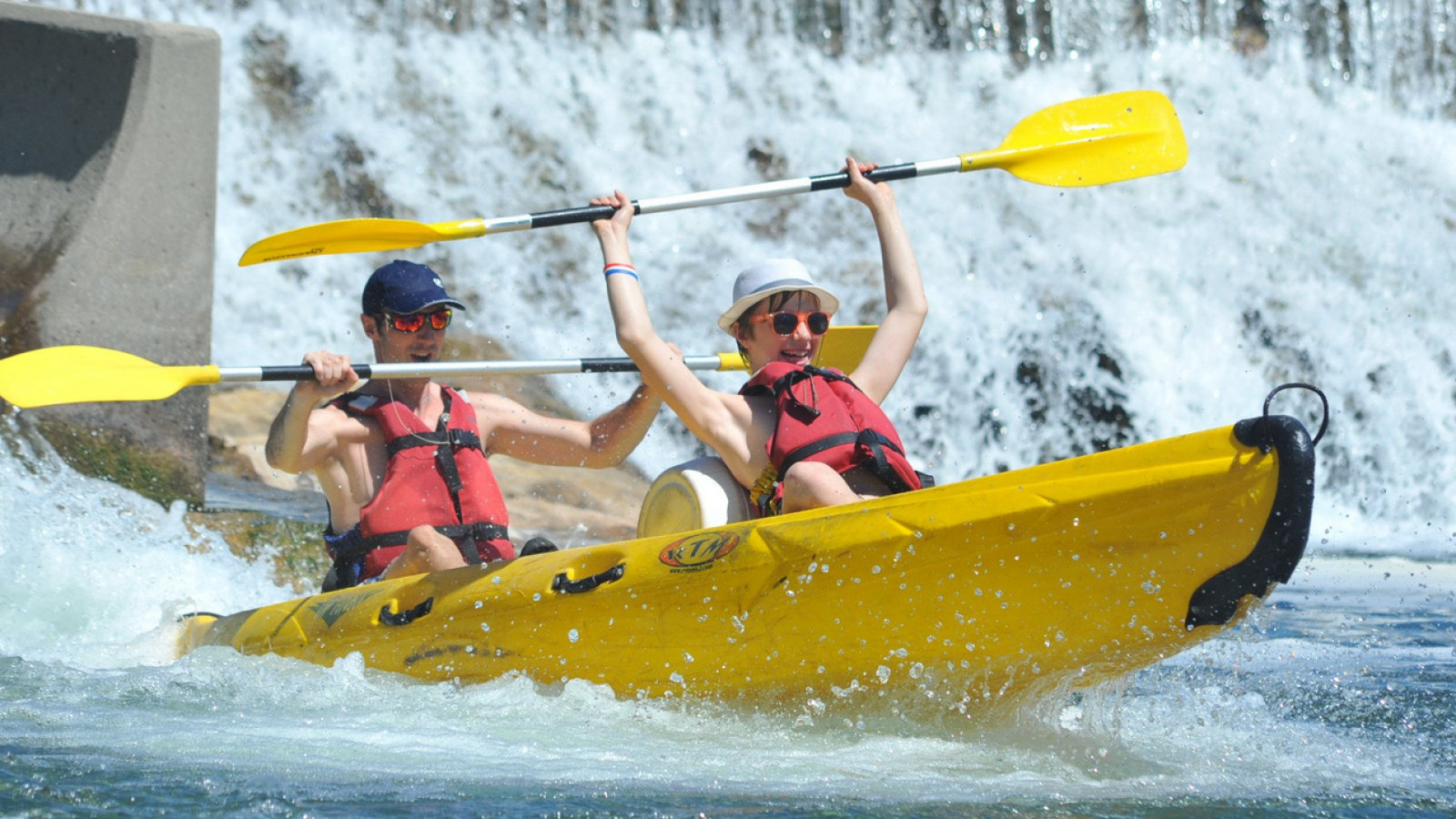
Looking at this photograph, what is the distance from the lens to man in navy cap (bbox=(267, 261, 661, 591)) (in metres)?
3.98

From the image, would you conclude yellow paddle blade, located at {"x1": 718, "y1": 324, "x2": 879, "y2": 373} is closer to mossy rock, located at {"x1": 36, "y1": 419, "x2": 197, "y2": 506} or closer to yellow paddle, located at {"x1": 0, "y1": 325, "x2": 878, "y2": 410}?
yellow paddle, located at {"x1": 0, "y1": 325, "x2": 878, "y2": 410}

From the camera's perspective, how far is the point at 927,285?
10211 mm

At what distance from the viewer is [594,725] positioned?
3.31 meters

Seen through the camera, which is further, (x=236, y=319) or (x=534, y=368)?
(x=236, y=319)

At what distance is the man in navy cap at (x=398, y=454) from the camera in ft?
13.0

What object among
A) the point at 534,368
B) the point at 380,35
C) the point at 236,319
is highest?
the point at 380,35

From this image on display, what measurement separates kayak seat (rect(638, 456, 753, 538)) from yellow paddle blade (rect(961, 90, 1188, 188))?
71.9 inches

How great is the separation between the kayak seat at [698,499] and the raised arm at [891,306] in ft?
1.49

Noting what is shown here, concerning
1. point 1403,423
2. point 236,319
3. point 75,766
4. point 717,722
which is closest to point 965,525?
point 717,722

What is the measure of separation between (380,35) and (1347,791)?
9.10m

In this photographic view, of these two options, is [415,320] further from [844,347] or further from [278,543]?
[278,543]

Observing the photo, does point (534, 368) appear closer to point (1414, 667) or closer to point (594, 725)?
point (594, 725)

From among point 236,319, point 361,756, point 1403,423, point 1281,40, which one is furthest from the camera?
point 1281,40

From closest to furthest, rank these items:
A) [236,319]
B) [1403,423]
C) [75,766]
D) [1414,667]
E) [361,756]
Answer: [75,766], [361,756], [1414,667], [236,319], [1403,423]
